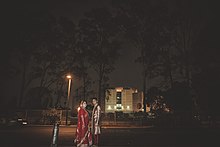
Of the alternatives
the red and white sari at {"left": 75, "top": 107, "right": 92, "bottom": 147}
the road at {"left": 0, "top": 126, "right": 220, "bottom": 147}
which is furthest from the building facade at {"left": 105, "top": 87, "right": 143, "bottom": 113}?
the red and white sari at {"left": 75, "top": 107, "right": 92, "bottom": 147}

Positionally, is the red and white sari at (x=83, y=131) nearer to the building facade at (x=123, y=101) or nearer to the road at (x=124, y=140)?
the road at (x=124, y=140)

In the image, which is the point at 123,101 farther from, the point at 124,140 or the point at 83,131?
the point at 83,131

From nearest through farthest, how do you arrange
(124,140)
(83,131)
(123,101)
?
(83,131) → (124,140) → (123,101)

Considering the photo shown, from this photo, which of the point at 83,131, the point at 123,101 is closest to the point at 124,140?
the point at 83,131

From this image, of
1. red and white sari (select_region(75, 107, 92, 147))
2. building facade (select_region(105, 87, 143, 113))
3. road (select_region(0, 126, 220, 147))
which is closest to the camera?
red and white sari (select_region(75, 107, 92, 147))

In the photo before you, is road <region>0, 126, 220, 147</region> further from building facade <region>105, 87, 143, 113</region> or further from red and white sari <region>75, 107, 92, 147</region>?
building facade <region>105, 87, 143, 113</region>

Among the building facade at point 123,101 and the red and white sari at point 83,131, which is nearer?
the red and white sari at point 83,131

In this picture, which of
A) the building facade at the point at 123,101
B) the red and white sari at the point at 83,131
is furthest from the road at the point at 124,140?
the building facade at the point at 123,101

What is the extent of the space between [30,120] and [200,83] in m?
24.5

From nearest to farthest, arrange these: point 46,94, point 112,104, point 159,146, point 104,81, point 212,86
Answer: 1. point 159,146
2. point 212,86
3. point 104,81
4. point 46,94
5. point 112,104

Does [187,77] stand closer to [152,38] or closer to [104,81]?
[152,38]

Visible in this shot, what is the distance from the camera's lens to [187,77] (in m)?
29.0

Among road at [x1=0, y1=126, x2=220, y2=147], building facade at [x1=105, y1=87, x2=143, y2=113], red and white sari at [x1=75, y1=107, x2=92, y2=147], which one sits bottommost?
road at [x1=0, y1=126, x2=220, y2=147]

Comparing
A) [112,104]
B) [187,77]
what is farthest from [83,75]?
[112,104]
